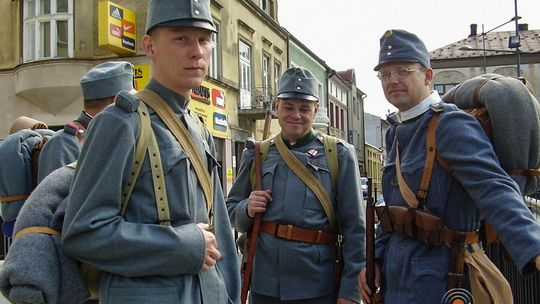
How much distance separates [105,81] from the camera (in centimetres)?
319

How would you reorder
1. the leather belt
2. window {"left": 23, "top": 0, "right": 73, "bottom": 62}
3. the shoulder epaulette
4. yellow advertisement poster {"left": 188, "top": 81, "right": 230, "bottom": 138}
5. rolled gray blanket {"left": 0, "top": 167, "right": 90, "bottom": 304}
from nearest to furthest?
1. rolled gray blanket {"left": 0, "top": 167, "right": 90, "bottom": 304}
2. the shoulder epaulette
3. the leather belt
4. window {"left": 23, "top": 0, "right": 73, "bottom": 62}
5. yellow advertisement poster {"left": 188, "top": 81, "right": 230, "bottom": 138}

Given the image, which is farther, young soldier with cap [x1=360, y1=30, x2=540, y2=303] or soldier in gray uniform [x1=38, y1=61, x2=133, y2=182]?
soldier in gray uniform [x1=38, y1=61, x2=133, y2=182]

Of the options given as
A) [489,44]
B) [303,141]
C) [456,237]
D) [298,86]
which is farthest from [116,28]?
[489,44]

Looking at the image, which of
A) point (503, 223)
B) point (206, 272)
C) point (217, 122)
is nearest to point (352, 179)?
point (503, 223)

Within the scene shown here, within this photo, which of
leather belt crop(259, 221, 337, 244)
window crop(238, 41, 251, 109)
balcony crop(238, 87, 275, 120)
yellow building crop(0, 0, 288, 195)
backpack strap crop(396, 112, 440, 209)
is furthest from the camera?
window crop(238, 41, 251, 109)

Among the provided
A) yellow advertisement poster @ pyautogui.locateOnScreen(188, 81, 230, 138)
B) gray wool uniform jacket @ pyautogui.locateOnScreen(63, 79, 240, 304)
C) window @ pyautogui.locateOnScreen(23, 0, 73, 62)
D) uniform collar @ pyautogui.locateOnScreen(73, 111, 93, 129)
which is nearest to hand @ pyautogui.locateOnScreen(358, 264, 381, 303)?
gray wool uniform jacket @ pyautogui.locateOnScreen(63, 79, 240, 304)

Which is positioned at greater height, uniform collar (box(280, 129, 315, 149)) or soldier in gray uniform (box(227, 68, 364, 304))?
uniform collar (box(280, 129, 315, 149))

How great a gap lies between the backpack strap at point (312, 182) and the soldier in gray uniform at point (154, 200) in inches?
59.2

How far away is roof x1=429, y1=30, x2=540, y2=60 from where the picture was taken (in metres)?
43.0

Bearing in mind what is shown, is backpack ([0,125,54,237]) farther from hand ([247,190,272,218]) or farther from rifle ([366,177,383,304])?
rifle ([366,177,383,304])

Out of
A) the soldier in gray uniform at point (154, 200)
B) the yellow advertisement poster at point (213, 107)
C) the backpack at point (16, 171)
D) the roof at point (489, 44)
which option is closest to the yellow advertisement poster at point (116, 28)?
the yellow advertisement poster at point (213, 107)

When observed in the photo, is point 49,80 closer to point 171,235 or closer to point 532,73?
point 171,235

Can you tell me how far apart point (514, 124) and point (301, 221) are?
153 centimetres

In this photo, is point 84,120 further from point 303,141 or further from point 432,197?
point 432,197
